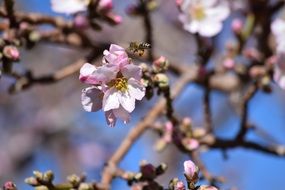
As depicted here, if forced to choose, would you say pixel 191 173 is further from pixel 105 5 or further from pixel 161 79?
pixel 105 5

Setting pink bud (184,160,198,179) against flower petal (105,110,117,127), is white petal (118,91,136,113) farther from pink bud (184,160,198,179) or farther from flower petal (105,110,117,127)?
pink bud (184,160,198,179)


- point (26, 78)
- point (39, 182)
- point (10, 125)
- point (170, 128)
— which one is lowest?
point (39, 182)

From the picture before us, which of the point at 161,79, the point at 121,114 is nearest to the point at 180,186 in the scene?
the point at 121,114

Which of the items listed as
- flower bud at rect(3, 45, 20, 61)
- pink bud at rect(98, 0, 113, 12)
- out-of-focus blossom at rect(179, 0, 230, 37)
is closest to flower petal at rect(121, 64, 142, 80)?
flower bud at rect(3, 45, 20, 61)

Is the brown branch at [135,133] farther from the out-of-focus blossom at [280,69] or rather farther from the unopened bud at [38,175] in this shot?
the out-of-focus blossom at [280,69]

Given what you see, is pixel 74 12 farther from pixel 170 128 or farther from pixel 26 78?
pixel 170 128

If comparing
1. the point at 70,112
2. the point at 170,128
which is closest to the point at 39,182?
the point at 170,128

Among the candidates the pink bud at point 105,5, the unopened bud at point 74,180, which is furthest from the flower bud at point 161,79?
the pink bud at point 105,5
